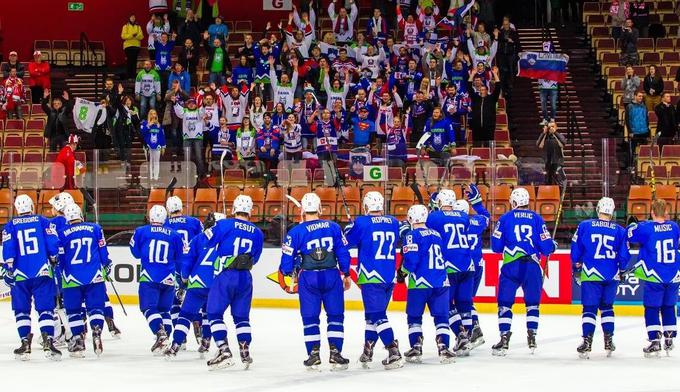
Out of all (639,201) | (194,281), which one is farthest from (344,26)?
(194,281)

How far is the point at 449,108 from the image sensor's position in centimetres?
2420

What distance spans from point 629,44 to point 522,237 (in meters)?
12.4

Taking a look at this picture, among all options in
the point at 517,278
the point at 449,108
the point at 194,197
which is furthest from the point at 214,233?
the point at 449,108

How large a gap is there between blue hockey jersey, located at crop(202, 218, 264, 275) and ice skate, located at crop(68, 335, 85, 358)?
215 centimetres

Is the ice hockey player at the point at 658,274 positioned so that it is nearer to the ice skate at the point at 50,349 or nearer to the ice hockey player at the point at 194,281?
the ice hockey player at the point at 194,281

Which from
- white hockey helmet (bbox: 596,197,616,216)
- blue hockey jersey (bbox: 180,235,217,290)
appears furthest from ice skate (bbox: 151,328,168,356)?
white hockey helmet (bbox: 596,197,616,216)

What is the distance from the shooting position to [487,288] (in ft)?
67.1

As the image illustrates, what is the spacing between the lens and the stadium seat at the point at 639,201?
20438mm

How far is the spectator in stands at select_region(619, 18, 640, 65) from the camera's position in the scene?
2695cm

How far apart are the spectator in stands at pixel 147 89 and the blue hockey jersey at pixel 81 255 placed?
10.1 m

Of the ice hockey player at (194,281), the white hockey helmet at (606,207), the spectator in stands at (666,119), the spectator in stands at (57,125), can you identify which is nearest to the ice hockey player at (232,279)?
the ice hockey player at (194,281)

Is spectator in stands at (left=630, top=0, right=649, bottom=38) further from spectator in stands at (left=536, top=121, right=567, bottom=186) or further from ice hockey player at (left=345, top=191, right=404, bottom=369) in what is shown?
ice hockey player at (left=345, top=191, right=404, bottom=369)

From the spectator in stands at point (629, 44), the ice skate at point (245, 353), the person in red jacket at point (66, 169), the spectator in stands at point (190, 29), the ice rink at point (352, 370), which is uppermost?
the spectator in stands at point (190, 29)

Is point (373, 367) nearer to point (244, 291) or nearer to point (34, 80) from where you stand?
point (244, 291)
